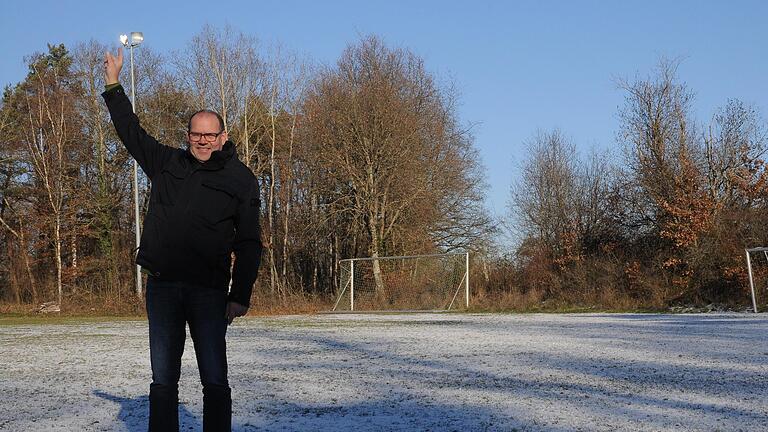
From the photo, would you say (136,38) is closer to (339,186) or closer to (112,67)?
(339,186)

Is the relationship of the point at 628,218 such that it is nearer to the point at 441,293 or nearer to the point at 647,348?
the point at 441,293

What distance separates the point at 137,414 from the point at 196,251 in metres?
2.21

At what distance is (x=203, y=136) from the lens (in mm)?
3570

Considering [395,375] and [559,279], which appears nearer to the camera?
[395,375]

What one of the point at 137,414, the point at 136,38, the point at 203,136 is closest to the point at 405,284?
the point at 136,38

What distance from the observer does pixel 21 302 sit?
32.9m

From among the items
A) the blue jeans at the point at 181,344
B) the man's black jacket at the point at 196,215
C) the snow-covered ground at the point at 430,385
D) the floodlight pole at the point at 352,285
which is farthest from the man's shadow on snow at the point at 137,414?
the floodlight pole at the point at 352,285

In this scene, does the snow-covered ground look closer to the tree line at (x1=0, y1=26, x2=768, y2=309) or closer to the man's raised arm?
the man's raised arm

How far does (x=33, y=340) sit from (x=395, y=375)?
27.6 feet

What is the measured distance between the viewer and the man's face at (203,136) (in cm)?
357

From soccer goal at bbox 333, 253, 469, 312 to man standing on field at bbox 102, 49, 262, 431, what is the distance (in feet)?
77.3

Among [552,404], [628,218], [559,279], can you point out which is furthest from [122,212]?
[552,404]

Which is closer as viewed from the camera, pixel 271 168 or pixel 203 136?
pixel 203 136

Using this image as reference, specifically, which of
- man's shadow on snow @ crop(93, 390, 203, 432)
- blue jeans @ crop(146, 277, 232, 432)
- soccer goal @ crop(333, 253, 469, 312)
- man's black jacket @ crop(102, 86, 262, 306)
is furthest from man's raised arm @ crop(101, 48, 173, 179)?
soccer goal @ crop(333, 253, 469, 312)
